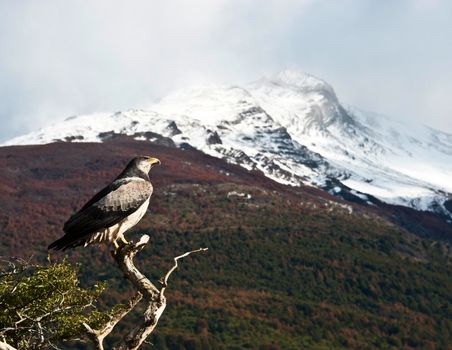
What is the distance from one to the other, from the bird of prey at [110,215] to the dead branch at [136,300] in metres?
0.45

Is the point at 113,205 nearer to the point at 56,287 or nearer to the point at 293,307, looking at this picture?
the point at 56,287

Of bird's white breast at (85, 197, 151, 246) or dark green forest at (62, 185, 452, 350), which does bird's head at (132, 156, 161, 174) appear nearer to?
bird's white breast at (85, 197, 151, 246)

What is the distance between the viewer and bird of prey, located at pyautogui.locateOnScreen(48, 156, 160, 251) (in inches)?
436

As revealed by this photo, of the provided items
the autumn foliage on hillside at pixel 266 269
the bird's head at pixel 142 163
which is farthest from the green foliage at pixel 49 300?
the autumn foliage on hillside at pixel 266 269

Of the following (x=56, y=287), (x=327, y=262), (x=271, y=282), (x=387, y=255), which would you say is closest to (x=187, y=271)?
(x=271, y=282)

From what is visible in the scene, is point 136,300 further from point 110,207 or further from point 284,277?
point 284,277

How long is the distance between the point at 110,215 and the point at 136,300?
1391 millimetres

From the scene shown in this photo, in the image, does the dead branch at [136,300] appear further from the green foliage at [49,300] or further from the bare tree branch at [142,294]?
the green foliage at [49,300]

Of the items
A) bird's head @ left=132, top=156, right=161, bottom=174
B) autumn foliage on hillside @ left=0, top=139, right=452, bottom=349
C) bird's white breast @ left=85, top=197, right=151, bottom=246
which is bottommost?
autumn foliage on hillside @ left=0, top=139, right=452, bottom=349

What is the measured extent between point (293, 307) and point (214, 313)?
15.3 metres

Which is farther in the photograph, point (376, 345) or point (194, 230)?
point (194, 230)

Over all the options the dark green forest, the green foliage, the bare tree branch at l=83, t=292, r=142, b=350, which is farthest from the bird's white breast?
the dark green forest

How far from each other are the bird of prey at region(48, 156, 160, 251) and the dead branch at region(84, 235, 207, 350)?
450 millimetres

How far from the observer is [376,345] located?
138000 mm
